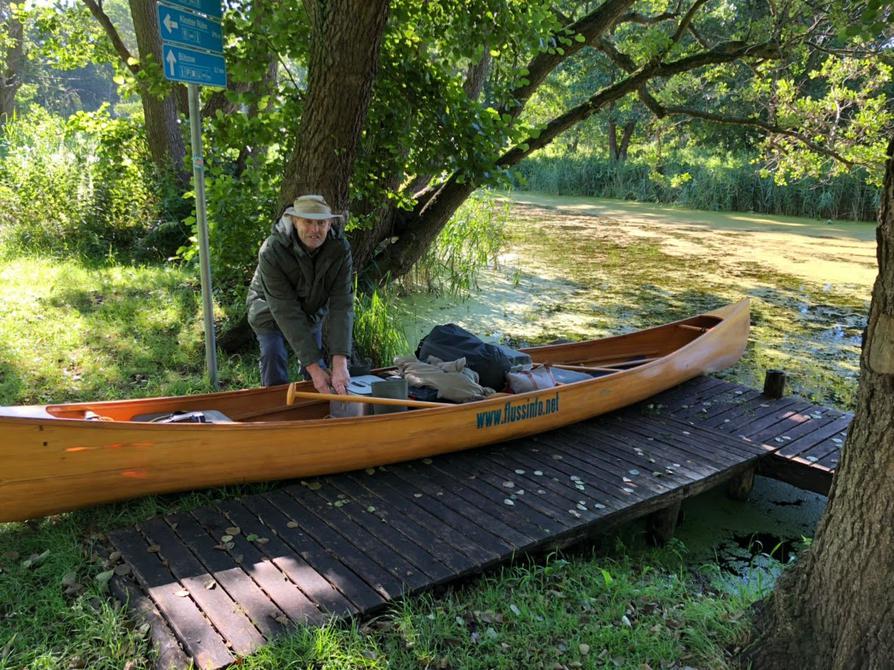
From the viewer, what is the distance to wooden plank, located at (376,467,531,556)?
122 inches

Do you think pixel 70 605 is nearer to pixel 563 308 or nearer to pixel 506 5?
pixel 506 5

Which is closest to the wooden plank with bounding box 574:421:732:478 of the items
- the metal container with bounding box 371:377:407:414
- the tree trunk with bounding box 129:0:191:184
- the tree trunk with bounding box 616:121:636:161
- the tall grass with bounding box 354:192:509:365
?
the metal container with bounding box 371:377:407:414

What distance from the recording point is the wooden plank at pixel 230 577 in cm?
244

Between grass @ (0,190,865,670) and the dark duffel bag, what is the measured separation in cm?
125

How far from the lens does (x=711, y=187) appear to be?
17094 millimetres

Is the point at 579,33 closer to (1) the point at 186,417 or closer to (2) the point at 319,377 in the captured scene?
(2) the point at 319,377

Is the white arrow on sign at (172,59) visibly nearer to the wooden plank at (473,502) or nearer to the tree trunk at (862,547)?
the wooden plank at (473,502)

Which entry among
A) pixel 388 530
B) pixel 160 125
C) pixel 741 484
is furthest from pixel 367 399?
pixel 160 125

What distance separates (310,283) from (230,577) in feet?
5.58

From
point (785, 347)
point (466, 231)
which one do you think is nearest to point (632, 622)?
point (785, 347)

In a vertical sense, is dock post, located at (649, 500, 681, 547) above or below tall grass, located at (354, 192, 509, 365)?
below

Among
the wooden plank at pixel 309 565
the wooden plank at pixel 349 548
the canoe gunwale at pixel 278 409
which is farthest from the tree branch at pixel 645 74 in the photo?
the wooden plank at pixel 309 565

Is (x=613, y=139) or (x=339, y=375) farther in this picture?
(x=613, y=139)

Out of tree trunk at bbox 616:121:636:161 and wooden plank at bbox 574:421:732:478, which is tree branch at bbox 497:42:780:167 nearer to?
wooden plank at bbox 574:421:732:478
